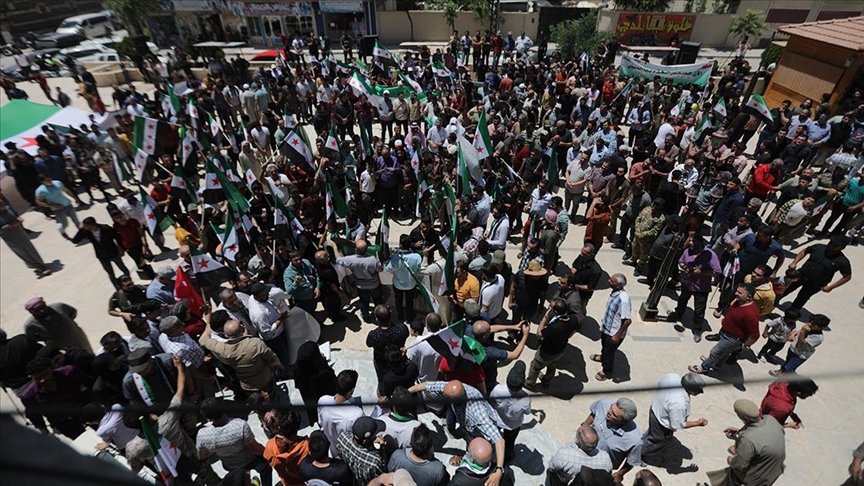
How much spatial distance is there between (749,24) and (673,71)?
57.0ft

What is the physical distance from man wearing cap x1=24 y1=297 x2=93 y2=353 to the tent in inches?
350

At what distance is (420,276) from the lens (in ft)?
20.2

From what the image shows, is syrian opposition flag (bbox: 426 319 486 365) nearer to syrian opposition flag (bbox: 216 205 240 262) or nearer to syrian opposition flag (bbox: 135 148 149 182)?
syrian opposition flag (bbox: 216 205 240 262)

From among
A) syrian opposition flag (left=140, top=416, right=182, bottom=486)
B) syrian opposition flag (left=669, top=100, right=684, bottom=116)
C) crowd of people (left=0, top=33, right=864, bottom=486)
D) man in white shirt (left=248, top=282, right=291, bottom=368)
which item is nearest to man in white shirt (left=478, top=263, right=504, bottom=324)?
crowd of people (left=0, top=33, right=864, bottom=486)

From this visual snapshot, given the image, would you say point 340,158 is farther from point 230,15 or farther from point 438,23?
point 230,15

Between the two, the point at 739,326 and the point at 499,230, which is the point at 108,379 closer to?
the point at 499,230

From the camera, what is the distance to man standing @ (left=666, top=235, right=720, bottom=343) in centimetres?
617

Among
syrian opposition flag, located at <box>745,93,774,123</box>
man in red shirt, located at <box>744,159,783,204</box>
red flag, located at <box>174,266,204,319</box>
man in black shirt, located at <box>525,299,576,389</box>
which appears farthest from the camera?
syrian opposition flag, located at <box>745,93,774,123</box>

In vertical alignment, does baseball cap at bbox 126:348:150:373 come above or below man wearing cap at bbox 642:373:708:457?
A: above

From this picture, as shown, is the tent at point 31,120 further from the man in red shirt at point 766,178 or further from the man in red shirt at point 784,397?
the man in red shirt at point 766,178

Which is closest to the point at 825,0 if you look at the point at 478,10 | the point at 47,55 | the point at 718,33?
the point at 718,33

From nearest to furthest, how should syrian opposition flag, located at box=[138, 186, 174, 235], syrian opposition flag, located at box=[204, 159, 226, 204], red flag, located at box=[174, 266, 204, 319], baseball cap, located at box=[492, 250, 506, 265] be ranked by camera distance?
1. red flag, located at box=[174, 266, 204, 319]
2. baseball cap, located at box=[492, 250, 506, 265]
3. syrian opposition flag, located at box=[138, 186, 174, 235]
4. syrian opposition flag, located at box=[204, 159, 226, 204]

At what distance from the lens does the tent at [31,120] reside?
12.2 meters

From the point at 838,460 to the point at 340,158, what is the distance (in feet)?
31.6
